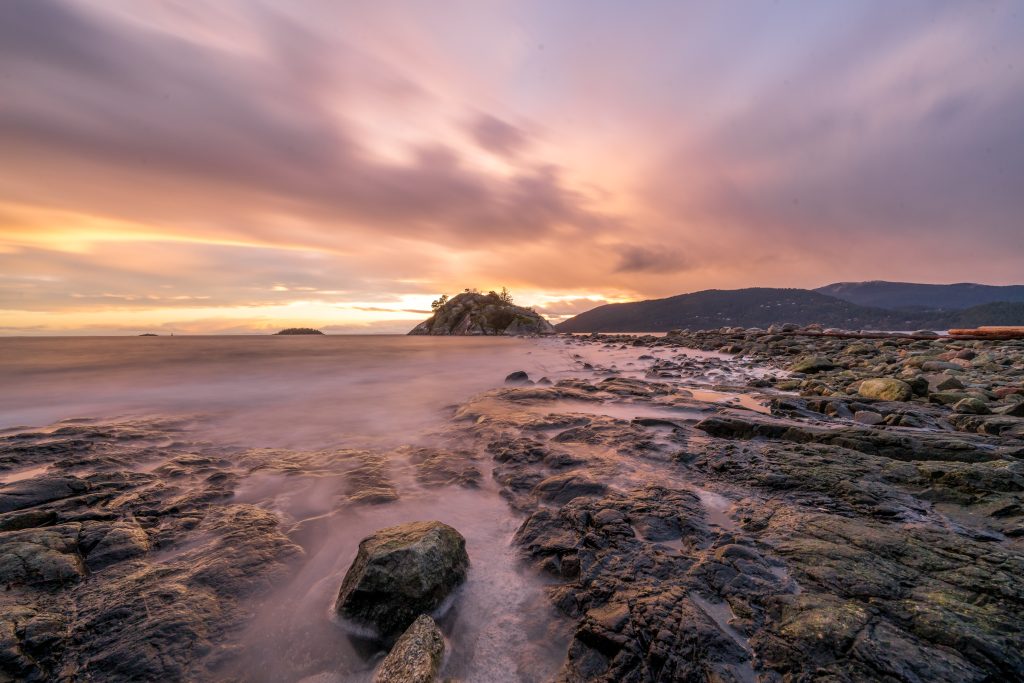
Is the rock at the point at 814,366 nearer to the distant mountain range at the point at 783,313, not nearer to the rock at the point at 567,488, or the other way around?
the rock at the point at 567,488

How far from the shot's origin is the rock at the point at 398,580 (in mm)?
2625

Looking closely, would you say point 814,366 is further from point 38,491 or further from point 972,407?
point 38,491

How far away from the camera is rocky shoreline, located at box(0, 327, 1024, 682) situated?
2.14 metres

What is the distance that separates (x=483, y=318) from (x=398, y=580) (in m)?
102

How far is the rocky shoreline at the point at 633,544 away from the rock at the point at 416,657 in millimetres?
20

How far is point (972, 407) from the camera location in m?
6.70

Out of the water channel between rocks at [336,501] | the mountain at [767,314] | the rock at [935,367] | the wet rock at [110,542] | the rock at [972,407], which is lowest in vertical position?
the water channel between rocks at [336,501]

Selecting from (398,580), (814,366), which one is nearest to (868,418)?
(814,366)

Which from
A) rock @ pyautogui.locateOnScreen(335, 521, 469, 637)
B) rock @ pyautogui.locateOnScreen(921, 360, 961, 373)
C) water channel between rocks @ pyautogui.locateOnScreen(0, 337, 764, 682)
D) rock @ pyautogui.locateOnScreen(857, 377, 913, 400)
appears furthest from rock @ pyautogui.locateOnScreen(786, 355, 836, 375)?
rock @ pyautogui.locateOnScreen(335, 521, 469, 637)

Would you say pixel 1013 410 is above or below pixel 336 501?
above

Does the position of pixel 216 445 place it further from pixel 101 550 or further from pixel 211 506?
pixel 101 550

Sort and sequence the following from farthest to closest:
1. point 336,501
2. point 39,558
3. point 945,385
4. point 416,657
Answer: point 945,385, point 336,501, point 39,558, point 416,657

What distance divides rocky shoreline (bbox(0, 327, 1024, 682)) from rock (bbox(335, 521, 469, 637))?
0.32 ft

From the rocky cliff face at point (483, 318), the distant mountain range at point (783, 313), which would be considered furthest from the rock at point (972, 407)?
the distant mountain range at point (783, 313)
